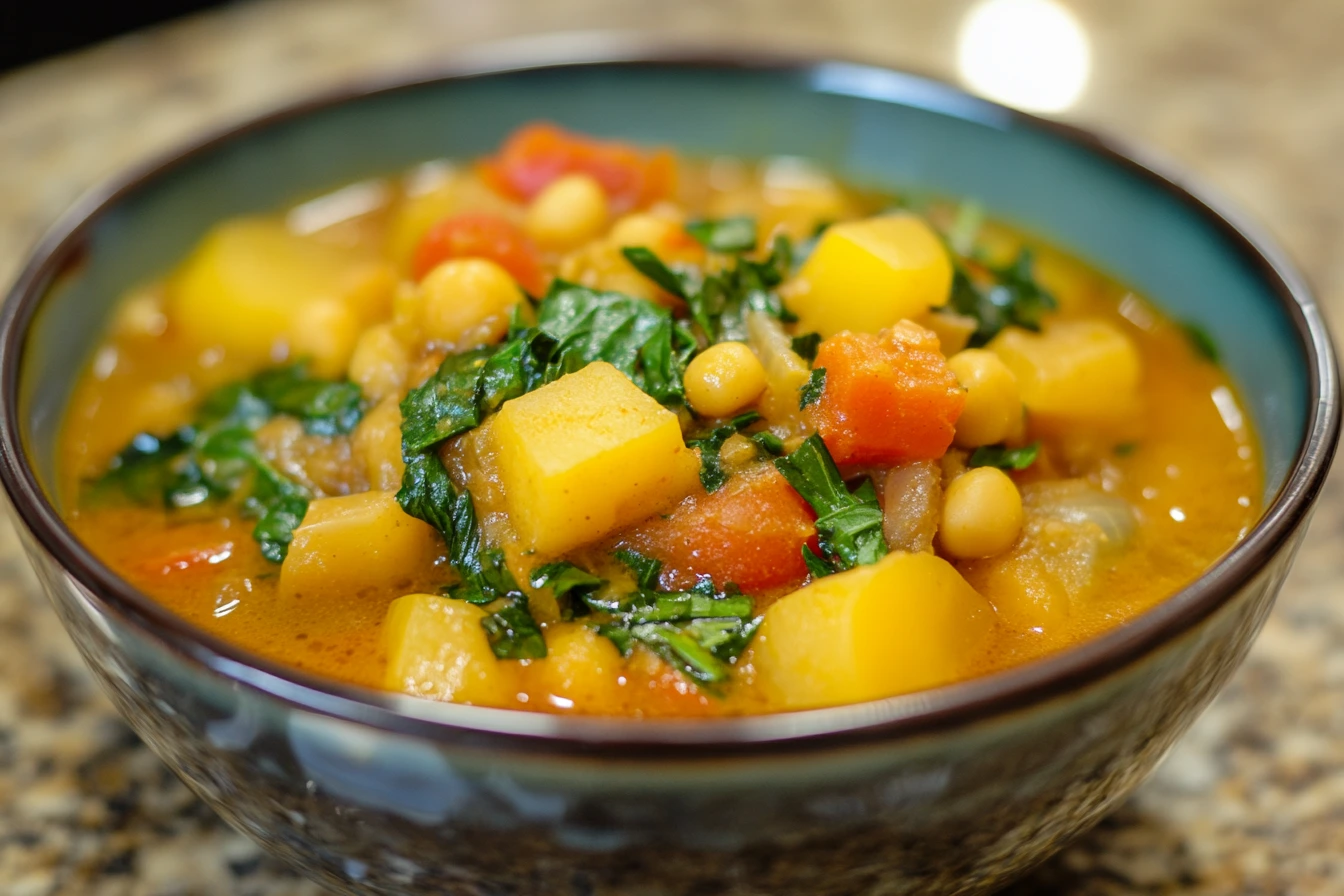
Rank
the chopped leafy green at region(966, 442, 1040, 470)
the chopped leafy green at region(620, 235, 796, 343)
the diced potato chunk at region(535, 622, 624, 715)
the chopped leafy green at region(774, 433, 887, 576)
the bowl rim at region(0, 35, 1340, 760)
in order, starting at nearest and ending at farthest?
the bowl rim at region(0, 35, 1340, 760), the diced potato chunk at region(535, 622, 624, 715), the chopped leafy green at region(774, 433, 887, 576), the chopped leafy green at region(966, 442, 1040, 470), the chopped leafy green at region(620, 235, 796, 343)

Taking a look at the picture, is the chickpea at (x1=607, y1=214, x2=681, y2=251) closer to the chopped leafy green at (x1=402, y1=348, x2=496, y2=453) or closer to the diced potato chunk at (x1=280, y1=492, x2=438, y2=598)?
the chopped leafy green at (x1=402, y1=348, x2=496, y2=453)

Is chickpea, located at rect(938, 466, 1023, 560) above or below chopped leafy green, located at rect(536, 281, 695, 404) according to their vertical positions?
below

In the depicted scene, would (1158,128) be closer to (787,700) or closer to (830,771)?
(787,700)

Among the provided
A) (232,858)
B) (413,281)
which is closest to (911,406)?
(413,281)

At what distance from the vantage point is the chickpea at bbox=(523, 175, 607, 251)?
109 inches

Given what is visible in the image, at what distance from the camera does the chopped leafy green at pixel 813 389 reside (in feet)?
6.99

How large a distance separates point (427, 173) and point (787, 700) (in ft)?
6.86

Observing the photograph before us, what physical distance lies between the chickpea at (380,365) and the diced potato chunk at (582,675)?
27.9 inches

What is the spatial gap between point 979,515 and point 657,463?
51 centimetres

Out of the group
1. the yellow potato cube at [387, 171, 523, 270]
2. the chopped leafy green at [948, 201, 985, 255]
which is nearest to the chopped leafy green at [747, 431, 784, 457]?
the chopped leafy green at [948, 201, 985, 255]

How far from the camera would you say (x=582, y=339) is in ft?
7.31

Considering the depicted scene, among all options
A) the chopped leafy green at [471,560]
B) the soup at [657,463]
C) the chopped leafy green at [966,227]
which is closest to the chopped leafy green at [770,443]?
the soup at [657,463]

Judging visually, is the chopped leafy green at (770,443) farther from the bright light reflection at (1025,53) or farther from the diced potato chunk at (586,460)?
the bright light reflection at (1025,53)

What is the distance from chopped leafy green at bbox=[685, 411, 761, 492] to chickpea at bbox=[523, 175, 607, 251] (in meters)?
0.81
